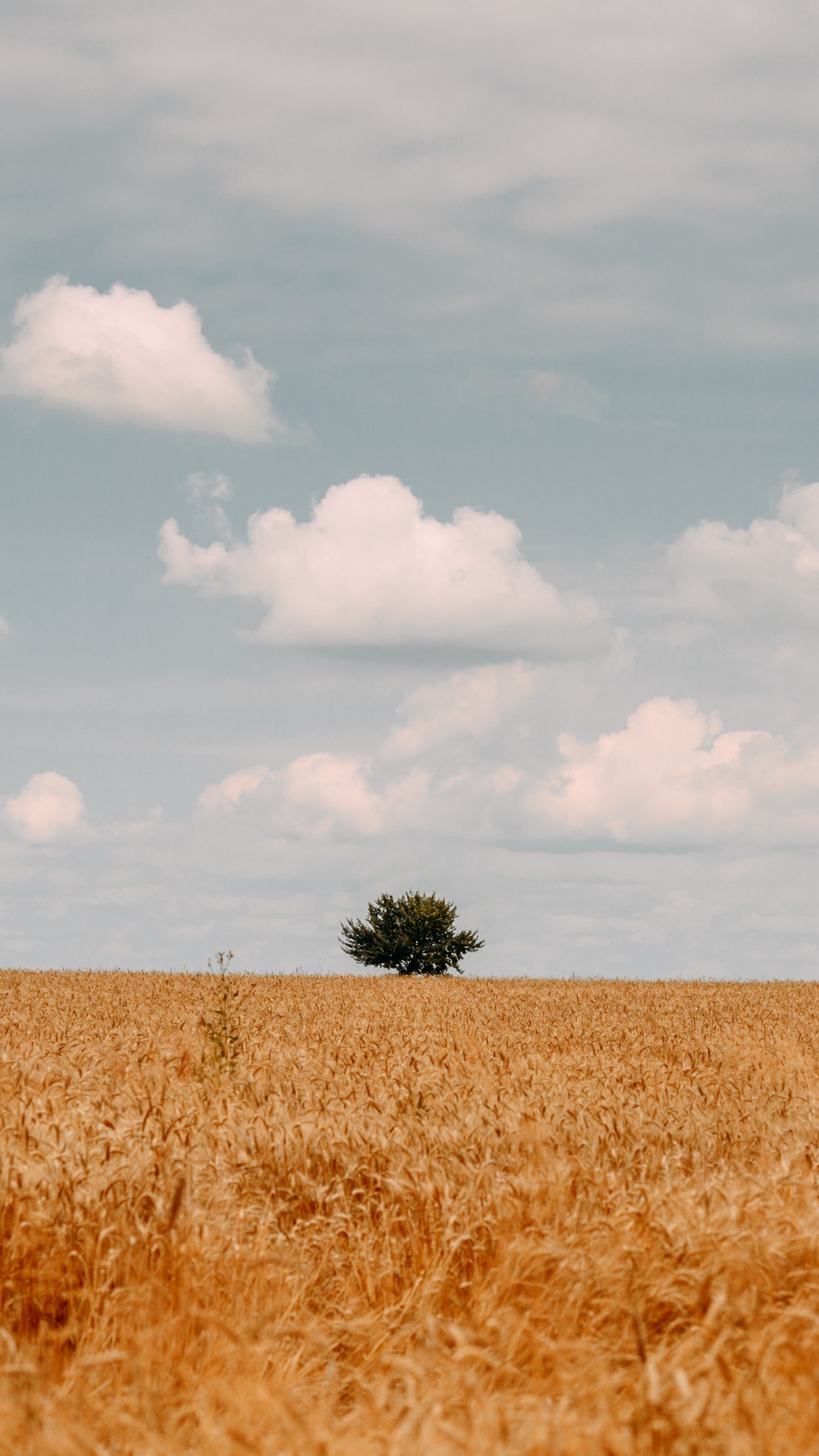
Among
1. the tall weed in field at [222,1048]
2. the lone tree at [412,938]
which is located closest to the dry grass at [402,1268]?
the tall weed in field at [222,1048]

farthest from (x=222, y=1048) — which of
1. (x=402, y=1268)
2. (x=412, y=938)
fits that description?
(x=412, y=938)

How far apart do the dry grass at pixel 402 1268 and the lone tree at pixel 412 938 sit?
3725cm

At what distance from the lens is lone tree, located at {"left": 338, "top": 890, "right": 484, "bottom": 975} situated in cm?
4697

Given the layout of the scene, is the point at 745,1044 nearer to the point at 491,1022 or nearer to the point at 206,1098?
the point at 491,1022

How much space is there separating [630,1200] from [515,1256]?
3.16ft

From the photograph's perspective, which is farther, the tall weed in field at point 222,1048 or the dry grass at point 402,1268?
the tall weed in field at point 222,1048

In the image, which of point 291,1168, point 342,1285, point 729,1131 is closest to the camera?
point 342,1285

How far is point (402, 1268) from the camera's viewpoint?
5.52 m

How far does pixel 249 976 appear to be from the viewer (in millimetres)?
33812

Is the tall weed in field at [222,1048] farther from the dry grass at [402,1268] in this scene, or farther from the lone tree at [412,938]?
the lone tree at [412,938]

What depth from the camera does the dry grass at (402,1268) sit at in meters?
3.72

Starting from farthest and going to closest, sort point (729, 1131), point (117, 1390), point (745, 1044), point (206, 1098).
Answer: point (745, 1044)
point (206, 1098)
point (729, 1131)
point (117, 1390)

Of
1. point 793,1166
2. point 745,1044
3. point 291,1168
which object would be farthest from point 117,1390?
point 745,1044

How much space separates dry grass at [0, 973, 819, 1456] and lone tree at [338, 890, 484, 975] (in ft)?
122
